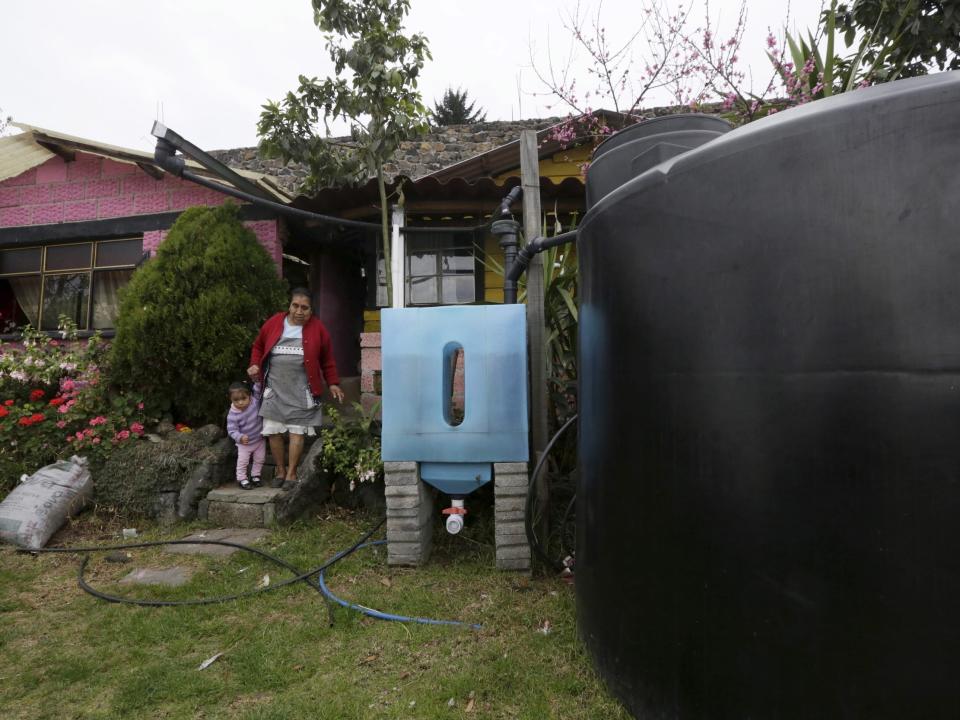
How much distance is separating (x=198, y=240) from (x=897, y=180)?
5.38 metres

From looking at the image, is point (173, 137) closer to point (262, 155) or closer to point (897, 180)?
point (262, 155)

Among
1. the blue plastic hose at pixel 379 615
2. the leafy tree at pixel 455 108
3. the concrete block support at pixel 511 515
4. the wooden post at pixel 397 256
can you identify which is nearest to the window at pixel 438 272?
the wooden post at pixel 397 256

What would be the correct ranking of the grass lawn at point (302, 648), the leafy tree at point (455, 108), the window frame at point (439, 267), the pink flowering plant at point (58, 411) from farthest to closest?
the leafy tree at point (455, 108) < the window frame at point (439, 267) < the pink flowering plant at point (58, 411) < the grass lawn at point (302, 648)

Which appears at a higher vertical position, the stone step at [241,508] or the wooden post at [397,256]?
the wooden post at [397,256]

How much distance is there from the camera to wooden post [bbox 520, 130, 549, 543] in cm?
326

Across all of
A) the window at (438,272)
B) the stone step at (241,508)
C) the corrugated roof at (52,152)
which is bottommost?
the stone step at (241,508)

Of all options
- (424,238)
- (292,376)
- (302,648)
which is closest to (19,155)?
(424,238)

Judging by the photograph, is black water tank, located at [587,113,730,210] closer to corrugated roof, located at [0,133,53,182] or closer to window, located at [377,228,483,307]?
window, located at [377,228,483,307]

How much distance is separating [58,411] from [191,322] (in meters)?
1.53

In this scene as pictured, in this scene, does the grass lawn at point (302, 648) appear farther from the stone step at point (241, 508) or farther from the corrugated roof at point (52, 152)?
the corrugated roof at point (52, 152)

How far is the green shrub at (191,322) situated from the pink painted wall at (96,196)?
1.01 meters

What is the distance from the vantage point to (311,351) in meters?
A: 4.50

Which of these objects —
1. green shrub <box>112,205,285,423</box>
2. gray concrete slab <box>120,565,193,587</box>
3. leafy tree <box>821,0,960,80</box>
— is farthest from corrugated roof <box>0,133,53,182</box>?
leafy tree <box>821,0,960,80</box>

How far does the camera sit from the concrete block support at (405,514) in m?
3.09
